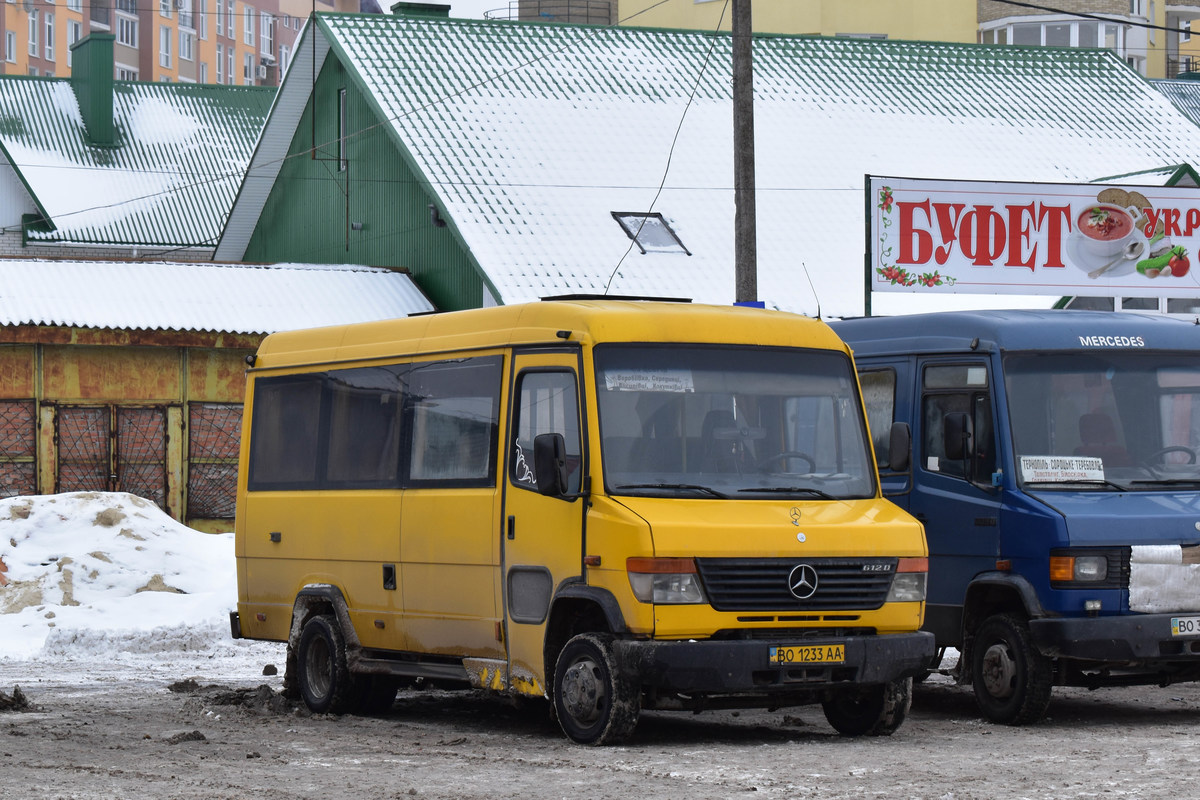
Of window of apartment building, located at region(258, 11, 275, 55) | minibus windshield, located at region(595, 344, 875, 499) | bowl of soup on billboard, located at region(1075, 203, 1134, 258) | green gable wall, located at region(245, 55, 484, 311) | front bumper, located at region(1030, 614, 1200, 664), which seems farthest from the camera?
window of apartment building, located at region(258, 11, 275, 55)

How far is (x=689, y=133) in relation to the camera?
32000 mm

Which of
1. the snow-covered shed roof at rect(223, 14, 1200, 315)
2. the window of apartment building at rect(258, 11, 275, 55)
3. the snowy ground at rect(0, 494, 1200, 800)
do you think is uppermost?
the window of apartment building at rect(258, 11, 275, 55)

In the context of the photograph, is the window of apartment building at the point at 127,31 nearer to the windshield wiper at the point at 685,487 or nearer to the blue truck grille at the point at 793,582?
the windshield wiper at the point at 685,487

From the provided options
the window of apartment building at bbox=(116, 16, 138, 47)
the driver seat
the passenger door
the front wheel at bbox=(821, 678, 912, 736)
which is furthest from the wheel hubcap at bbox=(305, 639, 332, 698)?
the window of apartment building at bbox=(116, 16, 138, 47)

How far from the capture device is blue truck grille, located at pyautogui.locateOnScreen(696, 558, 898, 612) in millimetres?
10516

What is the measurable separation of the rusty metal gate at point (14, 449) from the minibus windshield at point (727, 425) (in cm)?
1672

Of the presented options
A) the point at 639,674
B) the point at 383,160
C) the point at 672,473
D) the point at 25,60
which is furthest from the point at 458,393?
the point at 25,60

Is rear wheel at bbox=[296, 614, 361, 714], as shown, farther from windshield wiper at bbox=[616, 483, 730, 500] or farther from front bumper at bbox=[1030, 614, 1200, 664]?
front bumper at bbox=[1030, 614, 1200, 664]

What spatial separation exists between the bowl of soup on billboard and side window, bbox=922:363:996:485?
1108 centimetres

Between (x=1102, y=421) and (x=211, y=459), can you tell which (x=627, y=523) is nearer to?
(x=1102, y=421)

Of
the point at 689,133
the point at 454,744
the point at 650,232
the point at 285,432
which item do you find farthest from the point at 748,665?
the point at 689,133

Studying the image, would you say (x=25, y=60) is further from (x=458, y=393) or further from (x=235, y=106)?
(x=458, y=393)

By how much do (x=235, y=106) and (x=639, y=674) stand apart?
151 ft

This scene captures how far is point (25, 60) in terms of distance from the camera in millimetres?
93125
